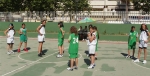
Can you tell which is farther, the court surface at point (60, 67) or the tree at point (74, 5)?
the tree at point (74, 5)

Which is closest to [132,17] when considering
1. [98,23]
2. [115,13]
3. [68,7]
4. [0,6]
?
[115,13]

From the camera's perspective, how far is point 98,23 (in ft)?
74.4

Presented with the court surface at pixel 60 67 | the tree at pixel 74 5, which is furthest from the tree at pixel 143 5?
the court surface at pixel 60 67

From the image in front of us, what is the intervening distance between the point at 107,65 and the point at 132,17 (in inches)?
482

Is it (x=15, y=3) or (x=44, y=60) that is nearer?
(x=44, y=60)

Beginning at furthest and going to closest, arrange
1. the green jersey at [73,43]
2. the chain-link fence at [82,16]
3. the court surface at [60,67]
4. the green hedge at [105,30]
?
the chain-link fence at [82,16], the green hedge at [105,30], the green jersey at [73,43], the court surface at [60,67]

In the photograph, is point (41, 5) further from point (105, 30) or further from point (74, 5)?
point (105, 30)

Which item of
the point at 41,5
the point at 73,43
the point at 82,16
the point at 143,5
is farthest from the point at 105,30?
the point at 143,5

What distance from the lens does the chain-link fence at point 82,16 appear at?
21.5m

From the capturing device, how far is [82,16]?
22.4 metres

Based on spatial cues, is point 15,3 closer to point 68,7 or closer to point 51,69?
point 68,7

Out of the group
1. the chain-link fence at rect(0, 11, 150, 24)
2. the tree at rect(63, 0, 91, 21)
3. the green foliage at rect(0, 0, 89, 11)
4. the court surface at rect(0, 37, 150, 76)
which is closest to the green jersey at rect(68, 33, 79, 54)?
the court surface at rect(0, 37, 150, 76)

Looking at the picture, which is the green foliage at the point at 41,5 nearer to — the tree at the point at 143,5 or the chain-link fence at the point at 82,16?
the chain-link fence at the point at 82,16

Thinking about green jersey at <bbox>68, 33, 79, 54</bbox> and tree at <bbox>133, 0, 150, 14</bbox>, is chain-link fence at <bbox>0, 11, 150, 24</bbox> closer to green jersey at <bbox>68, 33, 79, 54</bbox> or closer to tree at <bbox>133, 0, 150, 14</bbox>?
green jersey at <bbox>68, 33, 79, 54</bbox>
